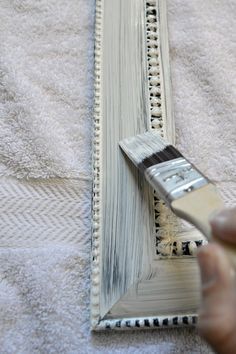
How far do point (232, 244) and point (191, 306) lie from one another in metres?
0.13

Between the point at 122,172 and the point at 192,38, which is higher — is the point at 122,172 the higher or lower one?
the lower one

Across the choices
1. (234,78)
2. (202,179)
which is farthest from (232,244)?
(234,78)

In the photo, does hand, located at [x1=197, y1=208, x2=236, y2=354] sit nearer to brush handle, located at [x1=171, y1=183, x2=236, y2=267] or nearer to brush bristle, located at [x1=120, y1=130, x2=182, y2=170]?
brush handle, located at [x1=171, y1=183, x2=236, y2=267]

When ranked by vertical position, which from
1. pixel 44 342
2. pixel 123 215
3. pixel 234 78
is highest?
pixel 234 78

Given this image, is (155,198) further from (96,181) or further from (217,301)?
(217,301)

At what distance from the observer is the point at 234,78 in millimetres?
658

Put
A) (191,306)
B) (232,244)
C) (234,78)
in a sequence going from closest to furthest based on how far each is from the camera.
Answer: (232,244)
(191,306)
(234,78)

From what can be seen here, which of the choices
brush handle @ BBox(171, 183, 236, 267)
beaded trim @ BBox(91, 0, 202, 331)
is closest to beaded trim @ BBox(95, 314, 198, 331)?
beaded trim @ BBox(91, 0, 202, 331)

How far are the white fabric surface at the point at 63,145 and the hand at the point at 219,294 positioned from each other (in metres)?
0.14

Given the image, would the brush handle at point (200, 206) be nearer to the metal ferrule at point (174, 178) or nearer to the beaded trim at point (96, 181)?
the metal ferrule at point (174, 178)

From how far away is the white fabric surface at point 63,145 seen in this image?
512 millimetres

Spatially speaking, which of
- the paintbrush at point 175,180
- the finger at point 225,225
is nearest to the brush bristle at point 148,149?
the paintbrush at point 175,180

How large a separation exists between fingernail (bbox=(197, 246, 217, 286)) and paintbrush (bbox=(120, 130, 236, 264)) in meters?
0.02

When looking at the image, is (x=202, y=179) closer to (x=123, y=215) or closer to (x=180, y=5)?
(x=123, y=215)
